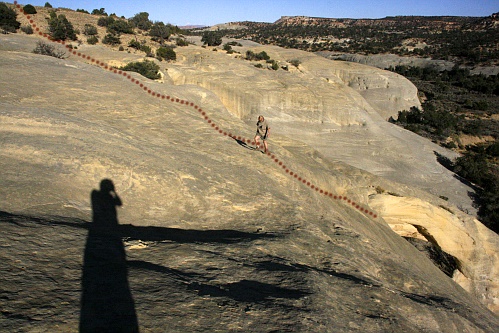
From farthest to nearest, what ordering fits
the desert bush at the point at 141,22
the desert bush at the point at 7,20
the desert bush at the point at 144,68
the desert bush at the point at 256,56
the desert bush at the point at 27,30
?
the desert bush at the point at 141,22 → the desert bush at the point at 256,56 → the desert bush at the point at 27,30 → the desert bush at the point at 7,20 → the desert bush at the point at 144,68

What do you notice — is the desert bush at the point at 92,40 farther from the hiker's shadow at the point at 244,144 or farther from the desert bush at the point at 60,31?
the hiker's shadow at the point at 244,144

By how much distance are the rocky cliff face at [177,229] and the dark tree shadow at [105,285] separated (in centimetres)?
2

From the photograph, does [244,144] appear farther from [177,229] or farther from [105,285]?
[105,285]

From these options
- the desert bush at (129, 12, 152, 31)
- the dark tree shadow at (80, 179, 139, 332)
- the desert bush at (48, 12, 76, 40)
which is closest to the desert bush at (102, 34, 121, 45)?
the desert bush at (48, 12, 76, 40)

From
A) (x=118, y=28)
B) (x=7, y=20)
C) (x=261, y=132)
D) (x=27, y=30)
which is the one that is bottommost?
(x=261, y=132)

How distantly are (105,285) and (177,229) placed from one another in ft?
8.49

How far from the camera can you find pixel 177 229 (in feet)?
20.3

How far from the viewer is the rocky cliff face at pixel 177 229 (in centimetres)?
353

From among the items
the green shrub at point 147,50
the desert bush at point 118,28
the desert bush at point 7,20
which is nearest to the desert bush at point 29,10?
the desert bush at point 7,20

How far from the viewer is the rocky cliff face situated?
11.6 ft

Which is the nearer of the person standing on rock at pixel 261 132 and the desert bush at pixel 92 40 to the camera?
the person standing on rock at pixel 261 132

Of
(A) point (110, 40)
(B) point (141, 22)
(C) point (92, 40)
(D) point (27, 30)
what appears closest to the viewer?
(D) point (27, 30)

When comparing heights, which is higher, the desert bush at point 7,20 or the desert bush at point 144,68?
the desert bush at point 7,20

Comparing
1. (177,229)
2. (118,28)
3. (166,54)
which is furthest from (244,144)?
(118,28)
